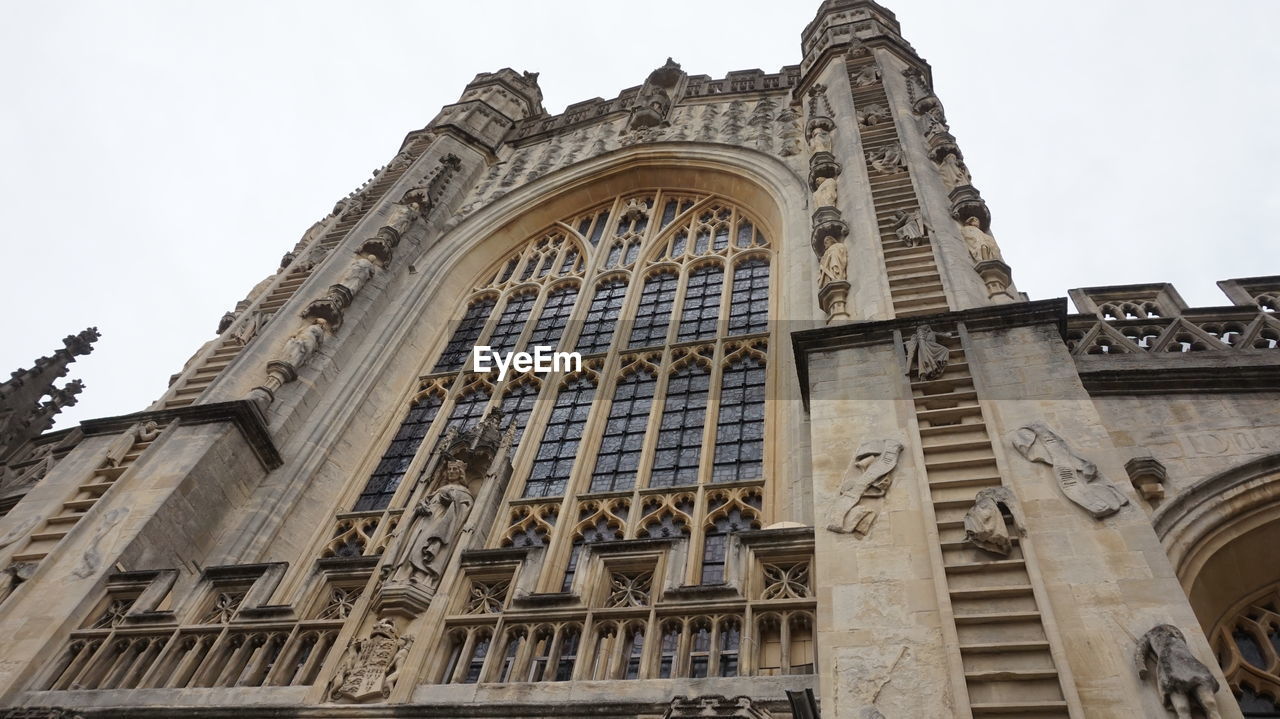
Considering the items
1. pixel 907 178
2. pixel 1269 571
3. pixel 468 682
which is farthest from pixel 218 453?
pixel 1269 571

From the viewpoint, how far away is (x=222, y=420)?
12305 millimetres

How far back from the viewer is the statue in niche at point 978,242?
1134 cm

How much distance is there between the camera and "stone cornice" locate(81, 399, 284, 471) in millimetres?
12305

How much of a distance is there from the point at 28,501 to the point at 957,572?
10.9 m

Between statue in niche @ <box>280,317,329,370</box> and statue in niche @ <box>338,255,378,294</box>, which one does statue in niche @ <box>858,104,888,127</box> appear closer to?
statue in niche @ <box>338,255,378,294</box>

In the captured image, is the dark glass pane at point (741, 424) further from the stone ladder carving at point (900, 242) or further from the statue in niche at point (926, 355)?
the statue in niche at point (926, 355)

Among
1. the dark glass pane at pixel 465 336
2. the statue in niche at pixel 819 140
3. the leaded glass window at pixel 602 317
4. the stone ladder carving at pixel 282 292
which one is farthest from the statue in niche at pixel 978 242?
the stone ladder carving at pixel 282 292

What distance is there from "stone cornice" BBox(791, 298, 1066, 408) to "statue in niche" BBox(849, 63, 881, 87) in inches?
365

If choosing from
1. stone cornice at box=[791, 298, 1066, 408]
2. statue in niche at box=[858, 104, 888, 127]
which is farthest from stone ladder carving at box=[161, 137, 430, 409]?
statue in niche at box=[858, 104, 888, 127]

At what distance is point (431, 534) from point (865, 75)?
1298 centimetres

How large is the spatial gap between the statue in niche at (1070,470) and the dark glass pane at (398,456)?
820 centimetres

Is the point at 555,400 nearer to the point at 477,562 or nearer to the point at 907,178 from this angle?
the point at 477,562

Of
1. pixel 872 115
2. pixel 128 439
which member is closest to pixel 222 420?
pixel 128 439

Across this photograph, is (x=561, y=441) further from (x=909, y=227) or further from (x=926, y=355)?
(x=926, y=355)
